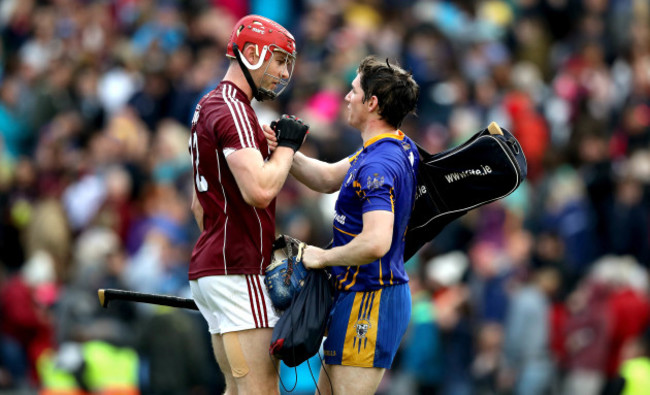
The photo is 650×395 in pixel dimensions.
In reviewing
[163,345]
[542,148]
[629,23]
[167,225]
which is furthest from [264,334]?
[629,23]

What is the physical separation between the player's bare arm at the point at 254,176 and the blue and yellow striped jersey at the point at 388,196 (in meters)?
0.50

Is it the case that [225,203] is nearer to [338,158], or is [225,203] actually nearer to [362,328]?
[362,328]

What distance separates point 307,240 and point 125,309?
2371 mm

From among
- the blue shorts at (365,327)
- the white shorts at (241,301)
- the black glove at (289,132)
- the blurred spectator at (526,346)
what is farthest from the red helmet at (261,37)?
the blurred spectator at (526,346)

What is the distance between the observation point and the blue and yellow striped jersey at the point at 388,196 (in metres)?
6.80

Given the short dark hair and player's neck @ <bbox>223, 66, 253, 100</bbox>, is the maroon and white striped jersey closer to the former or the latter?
player's neck @ <bbox>223, 66, 253, 100</bbox>

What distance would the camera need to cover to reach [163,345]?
1259 cm

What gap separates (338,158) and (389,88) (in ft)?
25.0

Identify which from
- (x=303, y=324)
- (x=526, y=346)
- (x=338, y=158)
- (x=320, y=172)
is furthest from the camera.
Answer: (x=338, y=158)

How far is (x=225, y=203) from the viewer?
6824 millimetres

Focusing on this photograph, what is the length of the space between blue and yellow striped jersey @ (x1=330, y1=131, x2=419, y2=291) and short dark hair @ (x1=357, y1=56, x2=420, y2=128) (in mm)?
154

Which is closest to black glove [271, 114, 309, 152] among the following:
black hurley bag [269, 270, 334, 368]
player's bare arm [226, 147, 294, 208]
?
player's bare arm [226, 147, 294, 208]

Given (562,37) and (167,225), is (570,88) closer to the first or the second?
(562,37)

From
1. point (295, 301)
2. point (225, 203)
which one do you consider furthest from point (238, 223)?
point (295, 301)
